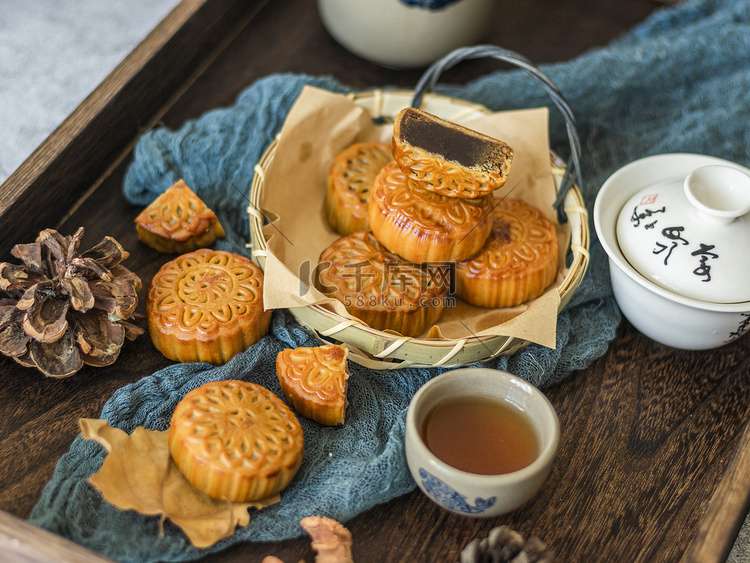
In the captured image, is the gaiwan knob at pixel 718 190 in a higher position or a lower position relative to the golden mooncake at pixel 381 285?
lower

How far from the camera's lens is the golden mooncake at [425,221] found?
1.00m

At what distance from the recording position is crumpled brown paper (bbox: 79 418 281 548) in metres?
0.81

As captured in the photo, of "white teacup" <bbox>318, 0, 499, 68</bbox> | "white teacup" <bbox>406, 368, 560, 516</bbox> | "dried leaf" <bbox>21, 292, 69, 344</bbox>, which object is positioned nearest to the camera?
"white teacup" <bbox>406, 368, 560, 516</bbox>

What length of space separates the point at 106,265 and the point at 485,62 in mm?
948

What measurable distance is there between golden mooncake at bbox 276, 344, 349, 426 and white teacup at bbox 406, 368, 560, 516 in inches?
4.9

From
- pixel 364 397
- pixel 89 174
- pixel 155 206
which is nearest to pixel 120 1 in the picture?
pixel 89 174

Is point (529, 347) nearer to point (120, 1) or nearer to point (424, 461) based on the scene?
point (424, 461)

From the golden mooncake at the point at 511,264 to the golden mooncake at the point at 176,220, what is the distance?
0.41m

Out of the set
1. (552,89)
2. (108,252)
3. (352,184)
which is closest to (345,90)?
(352,184)

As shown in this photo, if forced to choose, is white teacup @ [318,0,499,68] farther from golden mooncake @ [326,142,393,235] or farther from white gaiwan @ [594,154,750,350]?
white gaiwan @ [594,154,750,350]

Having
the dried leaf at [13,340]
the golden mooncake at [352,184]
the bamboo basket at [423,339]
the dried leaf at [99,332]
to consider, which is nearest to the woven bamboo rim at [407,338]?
the bamboo basket at [423,339]

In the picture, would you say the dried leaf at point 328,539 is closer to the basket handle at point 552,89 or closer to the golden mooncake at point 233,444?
the golden mooncake at point 233,444

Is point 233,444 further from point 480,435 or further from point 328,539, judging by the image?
point 480,435

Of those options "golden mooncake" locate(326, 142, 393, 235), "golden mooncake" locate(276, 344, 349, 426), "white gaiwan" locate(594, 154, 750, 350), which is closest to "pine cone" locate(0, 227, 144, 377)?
"golden mooncake" locate(276, 344, 349, 426)
